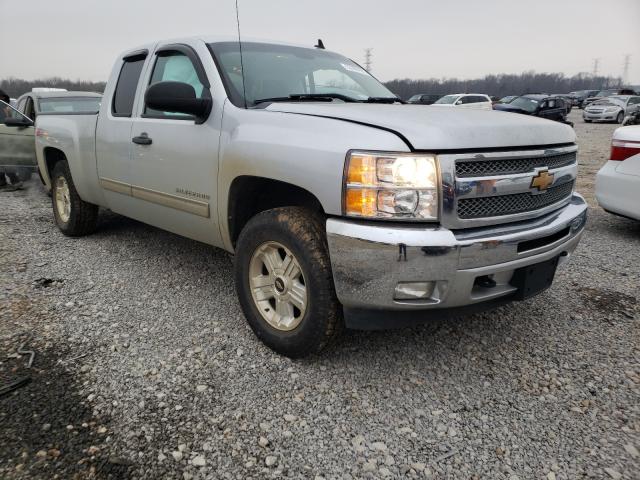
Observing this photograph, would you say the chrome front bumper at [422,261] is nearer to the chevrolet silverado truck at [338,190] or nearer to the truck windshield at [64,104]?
the chevrolet silverado truck at [338,190]

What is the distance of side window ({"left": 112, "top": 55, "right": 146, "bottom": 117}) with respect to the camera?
3891 millimetres

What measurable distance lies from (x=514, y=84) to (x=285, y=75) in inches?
4087

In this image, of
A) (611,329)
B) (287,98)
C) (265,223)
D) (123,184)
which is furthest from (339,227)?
(123,184)

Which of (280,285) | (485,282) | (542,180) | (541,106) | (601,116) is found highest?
(542,180)

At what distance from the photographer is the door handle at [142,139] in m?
3.42

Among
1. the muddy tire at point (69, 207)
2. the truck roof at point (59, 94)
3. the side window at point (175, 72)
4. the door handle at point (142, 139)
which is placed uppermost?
the side window at point (175, 72)

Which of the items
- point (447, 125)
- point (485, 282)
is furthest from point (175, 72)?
point (485, 282)

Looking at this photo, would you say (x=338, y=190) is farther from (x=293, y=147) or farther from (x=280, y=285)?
(x=280, y=285)

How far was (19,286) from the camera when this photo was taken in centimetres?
372

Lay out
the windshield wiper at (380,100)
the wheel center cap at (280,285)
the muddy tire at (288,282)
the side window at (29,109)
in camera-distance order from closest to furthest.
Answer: the muddy tire at (288,282) < the wheel center cap at (280,285) < the windshield wiper at (380,100) < the side window at (29,109)

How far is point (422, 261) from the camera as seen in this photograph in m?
2.11

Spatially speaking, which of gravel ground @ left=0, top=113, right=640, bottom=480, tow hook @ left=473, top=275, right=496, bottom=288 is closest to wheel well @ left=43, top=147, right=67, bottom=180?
gravel ground @ left=0, top=113, right=640, bottom=480

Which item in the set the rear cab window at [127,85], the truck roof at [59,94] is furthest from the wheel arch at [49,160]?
the truck roof at [59,94]

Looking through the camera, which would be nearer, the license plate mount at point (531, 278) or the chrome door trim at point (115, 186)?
the license plate mount at point (531, 278)
